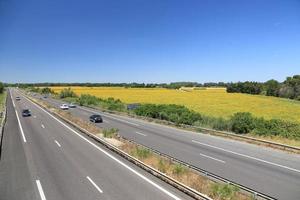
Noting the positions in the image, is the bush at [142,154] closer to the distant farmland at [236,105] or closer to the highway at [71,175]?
the highway at [71,175]

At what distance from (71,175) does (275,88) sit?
476 ft

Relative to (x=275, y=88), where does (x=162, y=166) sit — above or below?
above

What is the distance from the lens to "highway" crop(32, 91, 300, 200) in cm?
1495

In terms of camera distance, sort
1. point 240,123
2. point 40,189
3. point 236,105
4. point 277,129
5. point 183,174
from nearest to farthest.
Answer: point 40,189, point 183,174, point 277,129, point 240,123, point 236,105

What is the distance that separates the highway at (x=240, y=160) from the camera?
15.0 meters

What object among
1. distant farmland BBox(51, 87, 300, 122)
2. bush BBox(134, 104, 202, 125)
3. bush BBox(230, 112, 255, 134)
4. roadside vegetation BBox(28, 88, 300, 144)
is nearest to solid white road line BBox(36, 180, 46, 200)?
roadside vegetation BBox(28, 88, 300, 144)

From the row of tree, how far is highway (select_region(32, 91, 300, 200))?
367 ft

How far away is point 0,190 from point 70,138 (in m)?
15.9

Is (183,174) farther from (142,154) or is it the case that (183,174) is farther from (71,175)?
(71,175)

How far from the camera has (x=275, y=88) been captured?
148 metres

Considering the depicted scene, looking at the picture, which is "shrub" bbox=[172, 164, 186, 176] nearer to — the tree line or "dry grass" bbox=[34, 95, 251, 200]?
"dry grass" bbox=[34, 95, 251, 200]

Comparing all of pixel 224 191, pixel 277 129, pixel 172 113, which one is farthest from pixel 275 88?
pixel 224 191

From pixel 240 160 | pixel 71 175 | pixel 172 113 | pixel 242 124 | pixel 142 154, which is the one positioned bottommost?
pixel 172 113

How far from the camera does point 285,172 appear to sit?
17297 mm
